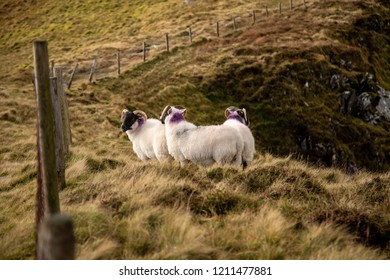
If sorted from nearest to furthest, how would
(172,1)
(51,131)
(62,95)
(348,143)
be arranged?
1. (51,131)
2. (62,95)
3. (348,143)
4. (172,1)

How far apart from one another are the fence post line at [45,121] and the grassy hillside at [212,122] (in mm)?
780

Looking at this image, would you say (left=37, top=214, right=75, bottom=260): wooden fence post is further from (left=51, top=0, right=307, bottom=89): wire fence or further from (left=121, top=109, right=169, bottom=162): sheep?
(left=51, top=0, right=307, bottom=89): wire fence

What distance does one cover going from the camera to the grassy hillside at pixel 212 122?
5.50 m

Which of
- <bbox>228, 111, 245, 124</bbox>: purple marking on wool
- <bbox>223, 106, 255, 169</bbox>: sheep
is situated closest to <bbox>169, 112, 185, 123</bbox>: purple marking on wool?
<bbox>223, 106, 255, 169</bbox>: sheep

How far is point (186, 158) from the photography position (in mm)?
9859

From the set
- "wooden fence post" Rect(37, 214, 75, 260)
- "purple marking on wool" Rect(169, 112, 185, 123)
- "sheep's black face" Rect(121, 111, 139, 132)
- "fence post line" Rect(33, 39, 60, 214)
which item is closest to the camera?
"wooden fence post" Rect(37, 214, 75, 260)

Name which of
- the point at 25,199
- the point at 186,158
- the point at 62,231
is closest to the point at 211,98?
the point at 186,158

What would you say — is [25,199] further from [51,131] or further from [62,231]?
[62,231]

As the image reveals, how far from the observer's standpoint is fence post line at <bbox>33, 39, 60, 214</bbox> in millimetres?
5312

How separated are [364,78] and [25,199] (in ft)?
94.5

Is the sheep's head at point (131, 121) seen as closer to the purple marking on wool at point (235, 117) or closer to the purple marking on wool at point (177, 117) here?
the purple marking on wool at point (177, 117)

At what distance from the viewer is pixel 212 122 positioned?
24.6 metres

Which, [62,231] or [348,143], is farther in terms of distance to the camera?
[348,143]

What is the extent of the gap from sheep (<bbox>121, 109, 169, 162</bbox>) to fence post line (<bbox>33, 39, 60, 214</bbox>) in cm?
522
